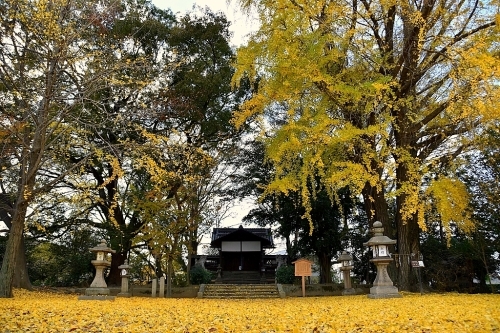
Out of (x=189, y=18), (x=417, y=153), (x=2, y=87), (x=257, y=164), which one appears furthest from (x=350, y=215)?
(x=2, y=87)

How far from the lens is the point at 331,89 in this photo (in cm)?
839

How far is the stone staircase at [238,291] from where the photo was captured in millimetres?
14547

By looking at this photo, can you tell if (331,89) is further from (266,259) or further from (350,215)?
(266,259)

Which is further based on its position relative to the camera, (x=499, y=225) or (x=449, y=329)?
(x=499, y=225)

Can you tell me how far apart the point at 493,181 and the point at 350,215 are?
7.95 m

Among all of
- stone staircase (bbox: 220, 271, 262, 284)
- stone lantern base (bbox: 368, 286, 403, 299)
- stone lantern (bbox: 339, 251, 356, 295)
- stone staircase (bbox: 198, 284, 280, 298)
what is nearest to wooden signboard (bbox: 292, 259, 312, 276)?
stone lantern (bbox: 339, 251, 356, 295)

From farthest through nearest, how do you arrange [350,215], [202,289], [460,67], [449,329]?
[350,215] → [202,289] → [460,67] → [449,329]

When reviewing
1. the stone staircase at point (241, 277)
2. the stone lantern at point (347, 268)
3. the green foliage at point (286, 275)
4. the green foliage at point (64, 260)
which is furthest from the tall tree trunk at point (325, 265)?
the green foliage at point (64, 260)

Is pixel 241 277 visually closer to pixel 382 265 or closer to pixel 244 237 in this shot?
pixel 244 237

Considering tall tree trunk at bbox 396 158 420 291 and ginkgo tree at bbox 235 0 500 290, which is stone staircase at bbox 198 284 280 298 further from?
ginkgo tree at bbox 235 0 500 290

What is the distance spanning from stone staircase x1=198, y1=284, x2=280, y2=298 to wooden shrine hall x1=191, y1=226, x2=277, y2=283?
435 cm

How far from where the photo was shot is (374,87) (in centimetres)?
777

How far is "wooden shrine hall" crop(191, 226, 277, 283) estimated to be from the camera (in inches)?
819

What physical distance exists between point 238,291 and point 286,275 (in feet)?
8.73
